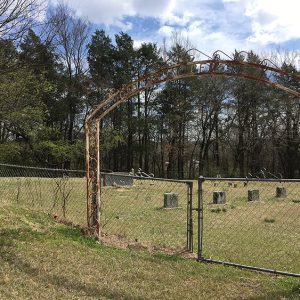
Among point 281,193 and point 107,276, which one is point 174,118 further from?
point 107,276

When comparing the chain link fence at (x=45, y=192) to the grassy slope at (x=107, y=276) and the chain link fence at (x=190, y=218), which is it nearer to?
the chain link fence at (x=190, y=218)

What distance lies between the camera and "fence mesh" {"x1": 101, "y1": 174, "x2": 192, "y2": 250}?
804cm

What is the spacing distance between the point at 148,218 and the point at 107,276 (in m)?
6.61

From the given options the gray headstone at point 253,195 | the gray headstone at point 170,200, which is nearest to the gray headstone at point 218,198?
the gray headstone at point 253,195

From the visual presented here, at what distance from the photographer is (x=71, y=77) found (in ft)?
133

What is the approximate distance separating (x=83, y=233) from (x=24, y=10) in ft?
12.1

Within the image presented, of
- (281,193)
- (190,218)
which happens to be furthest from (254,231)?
(281,193)

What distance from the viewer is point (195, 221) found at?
10656 millimetres

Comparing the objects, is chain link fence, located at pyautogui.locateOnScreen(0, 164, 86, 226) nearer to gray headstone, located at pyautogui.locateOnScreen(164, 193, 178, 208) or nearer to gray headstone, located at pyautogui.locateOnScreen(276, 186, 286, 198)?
gray headstone, located at pyautogui.locateOnScreen(164, 193, 178, 208)

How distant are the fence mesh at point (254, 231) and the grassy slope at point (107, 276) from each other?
1.34 meters

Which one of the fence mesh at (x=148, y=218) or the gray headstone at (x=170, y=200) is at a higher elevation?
the gray headstone at (x=170, y=200)

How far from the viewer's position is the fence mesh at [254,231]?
7.06 m

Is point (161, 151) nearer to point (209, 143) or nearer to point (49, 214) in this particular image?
point (209, 143)

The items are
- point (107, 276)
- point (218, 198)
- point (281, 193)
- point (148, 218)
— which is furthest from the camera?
point (281, 193)
